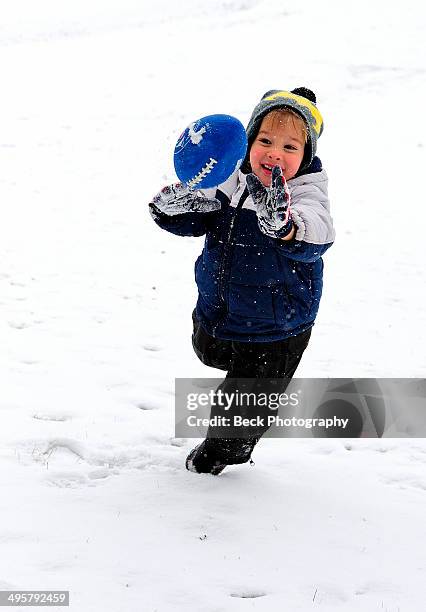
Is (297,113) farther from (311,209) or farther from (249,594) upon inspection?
(249,594)

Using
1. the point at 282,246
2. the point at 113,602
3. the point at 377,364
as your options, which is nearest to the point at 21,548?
the point at 113,602

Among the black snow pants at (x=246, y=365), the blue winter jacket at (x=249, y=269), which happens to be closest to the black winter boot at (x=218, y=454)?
the black snow pants at (x=246, y=365)

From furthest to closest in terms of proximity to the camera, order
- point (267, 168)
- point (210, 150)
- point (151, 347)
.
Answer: point (151, 347), point (267, 168), point (210, 150)

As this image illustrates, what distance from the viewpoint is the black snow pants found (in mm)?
3516

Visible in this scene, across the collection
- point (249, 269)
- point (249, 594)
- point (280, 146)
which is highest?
point (280, 146)

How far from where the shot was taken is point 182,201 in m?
3.13

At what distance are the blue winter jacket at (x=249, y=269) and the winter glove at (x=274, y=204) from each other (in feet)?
1.12

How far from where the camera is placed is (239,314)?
11.1 ft

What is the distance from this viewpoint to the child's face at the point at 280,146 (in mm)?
3156

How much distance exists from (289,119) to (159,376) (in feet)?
10.3

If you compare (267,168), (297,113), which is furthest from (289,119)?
(267,168)

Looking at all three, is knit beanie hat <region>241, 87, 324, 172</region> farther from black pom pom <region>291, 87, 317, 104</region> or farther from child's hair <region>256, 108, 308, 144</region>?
black pom pom <region>291, 87, 317, 104</region>

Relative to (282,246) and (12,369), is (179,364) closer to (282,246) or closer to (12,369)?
(12,369)

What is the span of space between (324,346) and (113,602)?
179 inches
